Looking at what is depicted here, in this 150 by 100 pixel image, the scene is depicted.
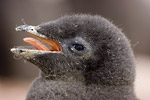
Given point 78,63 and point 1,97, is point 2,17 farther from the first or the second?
point 78,63

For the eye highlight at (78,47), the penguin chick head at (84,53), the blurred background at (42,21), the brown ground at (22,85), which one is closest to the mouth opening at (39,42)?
the penguin chick head at (84,53)

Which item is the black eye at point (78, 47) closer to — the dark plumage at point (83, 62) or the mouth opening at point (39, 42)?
the dark plumage at point (83, 62)

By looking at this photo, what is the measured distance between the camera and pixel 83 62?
150 inches

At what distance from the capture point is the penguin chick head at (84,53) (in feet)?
12.3

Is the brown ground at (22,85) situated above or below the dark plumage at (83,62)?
above

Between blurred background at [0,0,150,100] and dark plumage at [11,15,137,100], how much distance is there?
705 centimetres

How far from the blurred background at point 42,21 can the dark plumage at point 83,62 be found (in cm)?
705

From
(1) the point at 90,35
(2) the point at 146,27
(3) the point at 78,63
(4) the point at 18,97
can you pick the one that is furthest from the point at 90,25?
(2) the point at 146,27

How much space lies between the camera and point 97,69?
3.78m

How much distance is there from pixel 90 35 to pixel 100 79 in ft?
1.46

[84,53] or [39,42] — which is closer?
[84,53]

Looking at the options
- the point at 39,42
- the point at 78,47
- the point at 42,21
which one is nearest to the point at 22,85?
the point at 42,21

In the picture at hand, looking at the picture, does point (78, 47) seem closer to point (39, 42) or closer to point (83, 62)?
point (83, 62)

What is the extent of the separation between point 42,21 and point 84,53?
723cm
